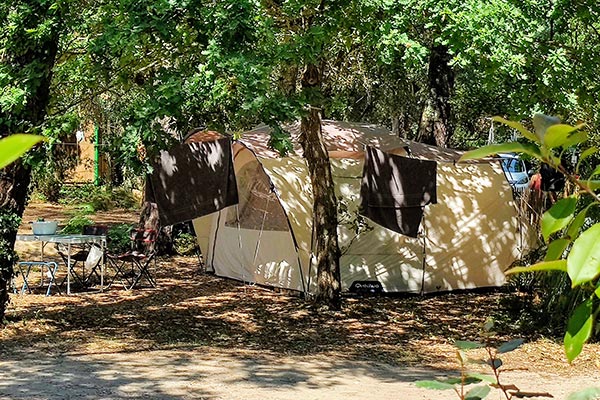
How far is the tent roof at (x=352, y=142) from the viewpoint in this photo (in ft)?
39.3

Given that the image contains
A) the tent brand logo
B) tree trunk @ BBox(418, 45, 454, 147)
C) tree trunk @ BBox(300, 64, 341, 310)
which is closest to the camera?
tree trunk @ BBox(300, 64, 341, 310)

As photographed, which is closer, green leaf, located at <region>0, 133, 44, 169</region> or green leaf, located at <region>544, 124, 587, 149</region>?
green leaf, located at <region>0, 133, 44, 169</region>

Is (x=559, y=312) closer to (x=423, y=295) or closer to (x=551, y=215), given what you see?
(x=423, y=295)

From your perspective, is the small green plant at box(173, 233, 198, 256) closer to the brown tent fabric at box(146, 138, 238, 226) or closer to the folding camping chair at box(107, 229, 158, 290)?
the folding camping chair at box(107, 229, 158, 290)

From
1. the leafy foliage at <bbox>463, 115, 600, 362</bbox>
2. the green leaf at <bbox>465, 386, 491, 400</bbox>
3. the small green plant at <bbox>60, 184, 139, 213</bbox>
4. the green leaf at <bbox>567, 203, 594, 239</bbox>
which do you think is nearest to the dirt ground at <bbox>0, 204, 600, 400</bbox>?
the green leaf at <bbox>465, 386, 491, 400</bbox>

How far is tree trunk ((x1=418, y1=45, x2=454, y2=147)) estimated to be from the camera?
46.3ft

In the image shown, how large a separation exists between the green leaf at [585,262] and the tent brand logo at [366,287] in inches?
437

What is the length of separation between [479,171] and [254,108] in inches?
245

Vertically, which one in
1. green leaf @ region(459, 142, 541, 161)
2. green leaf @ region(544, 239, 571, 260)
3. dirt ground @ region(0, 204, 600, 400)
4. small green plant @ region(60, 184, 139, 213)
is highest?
green leaf @ region(459, 142, 541, 161)

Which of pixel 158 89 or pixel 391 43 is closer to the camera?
pixel 158 89

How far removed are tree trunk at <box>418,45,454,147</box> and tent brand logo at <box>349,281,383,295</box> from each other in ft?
10.2

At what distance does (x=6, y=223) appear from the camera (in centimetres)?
896

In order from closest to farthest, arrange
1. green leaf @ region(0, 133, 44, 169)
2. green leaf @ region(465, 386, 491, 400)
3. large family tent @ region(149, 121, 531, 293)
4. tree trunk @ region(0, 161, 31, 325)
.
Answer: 1. green leaf @ region(0, 133, 44, 169)
2. green leaf @ region(465, 386, 491, 400)
3. tree trunk @ region(0, 161, 31, 325)
4. large family tent @ region(149, 121, 531, 293)

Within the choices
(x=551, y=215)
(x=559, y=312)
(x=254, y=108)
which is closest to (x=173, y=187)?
(x=254, y=108)
